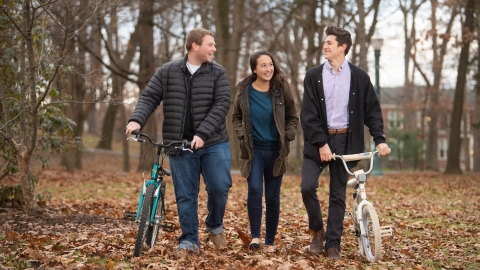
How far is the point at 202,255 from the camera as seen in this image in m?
6.66

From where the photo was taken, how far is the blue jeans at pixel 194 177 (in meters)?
6.91

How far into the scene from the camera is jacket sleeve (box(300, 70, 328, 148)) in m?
6.80

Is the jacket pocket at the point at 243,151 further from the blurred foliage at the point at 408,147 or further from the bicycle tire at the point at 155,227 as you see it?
the blurred foliage at the point at 408,147

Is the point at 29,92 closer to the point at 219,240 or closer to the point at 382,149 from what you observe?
the point at 219,240

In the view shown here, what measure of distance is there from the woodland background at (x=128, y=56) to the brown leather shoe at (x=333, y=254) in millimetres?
3101

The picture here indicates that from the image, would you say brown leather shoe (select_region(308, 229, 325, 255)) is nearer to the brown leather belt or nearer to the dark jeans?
the dark jeans

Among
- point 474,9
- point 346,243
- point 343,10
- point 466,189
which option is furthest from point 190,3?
point 346,243

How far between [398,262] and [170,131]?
8.15ft

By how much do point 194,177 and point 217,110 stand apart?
714 mm

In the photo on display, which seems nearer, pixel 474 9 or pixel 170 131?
pixel 170 131

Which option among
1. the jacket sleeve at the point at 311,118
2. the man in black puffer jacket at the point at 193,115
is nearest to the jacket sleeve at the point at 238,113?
the man in black puffer jacket at the point at 193,115

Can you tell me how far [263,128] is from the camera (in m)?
7.20

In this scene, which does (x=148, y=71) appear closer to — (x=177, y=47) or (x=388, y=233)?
(x=177, y=47)

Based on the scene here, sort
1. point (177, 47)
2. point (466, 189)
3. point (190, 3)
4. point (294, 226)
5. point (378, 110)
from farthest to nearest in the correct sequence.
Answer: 1. point (177, 47)
2. point (190, 3)
3. point (466, 189)
4. point (294, 226)
5. point (378, 110)
